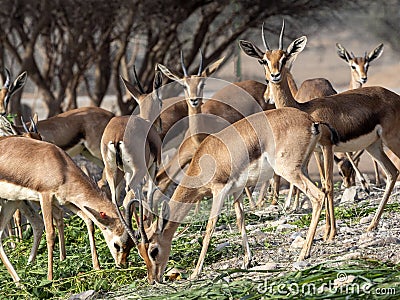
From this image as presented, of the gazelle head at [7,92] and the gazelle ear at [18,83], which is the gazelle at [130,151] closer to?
the gazelle head at [7,92]

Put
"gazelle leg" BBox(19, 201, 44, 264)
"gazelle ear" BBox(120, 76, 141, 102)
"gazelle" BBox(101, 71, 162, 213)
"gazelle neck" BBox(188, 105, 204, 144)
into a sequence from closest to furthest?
1. "gazelle leg" BBox(19, 201, 44, 264)
2. "gazelle" BBox(101, 71, 162, 213)
3. "gazelle neck" BBox(188, 105, 204, 144)
4. "gazelle ear" BBox(120, 76, 141, 102)

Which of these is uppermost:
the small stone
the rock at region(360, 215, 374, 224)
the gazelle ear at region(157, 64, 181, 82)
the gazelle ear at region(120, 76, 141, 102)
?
the gazelle ear at region(157, 64, 181, 82)

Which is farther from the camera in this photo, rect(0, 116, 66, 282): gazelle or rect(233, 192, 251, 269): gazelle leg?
rect(0, 116, 66, 282): gazelle

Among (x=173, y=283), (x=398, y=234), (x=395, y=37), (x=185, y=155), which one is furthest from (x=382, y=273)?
(x=395, y=37)

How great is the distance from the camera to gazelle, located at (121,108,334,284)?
687 cm

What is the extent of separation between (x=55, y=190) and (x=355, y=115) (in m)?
2.71

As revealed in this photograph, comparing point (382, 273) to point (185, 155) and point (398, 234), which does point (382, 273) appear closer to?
point (398, 234)

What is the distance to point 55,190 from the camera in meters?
7.43

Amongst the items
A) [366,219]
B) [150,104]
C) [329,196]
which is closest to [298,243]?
[329,196]

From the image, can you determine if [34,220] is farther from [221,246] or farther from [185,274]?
[185,274]

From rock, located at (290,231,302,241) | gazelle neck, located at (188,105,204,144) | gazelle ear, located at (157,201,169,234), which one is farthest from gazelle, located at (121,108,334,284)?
gazelle neck, located at (188,105,204,144)

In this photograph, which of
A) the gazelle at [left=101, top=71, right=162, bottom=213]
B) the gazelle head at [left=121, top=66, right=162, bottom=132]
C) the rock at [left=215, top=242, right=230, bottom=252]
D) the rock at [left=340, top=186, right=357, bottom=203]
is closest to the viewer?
the rock at [left=215, top=242, right=230, bottom=252]

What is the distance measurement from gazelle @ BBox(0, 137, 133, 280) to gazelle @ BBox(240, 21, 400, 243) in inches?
71.6

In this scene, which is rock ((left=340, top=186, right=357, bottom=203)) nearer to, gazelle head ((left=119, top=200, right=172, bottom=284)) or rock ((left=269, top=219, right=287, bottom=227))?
rock ((left=269, top=219, right=287, bottom=227))
